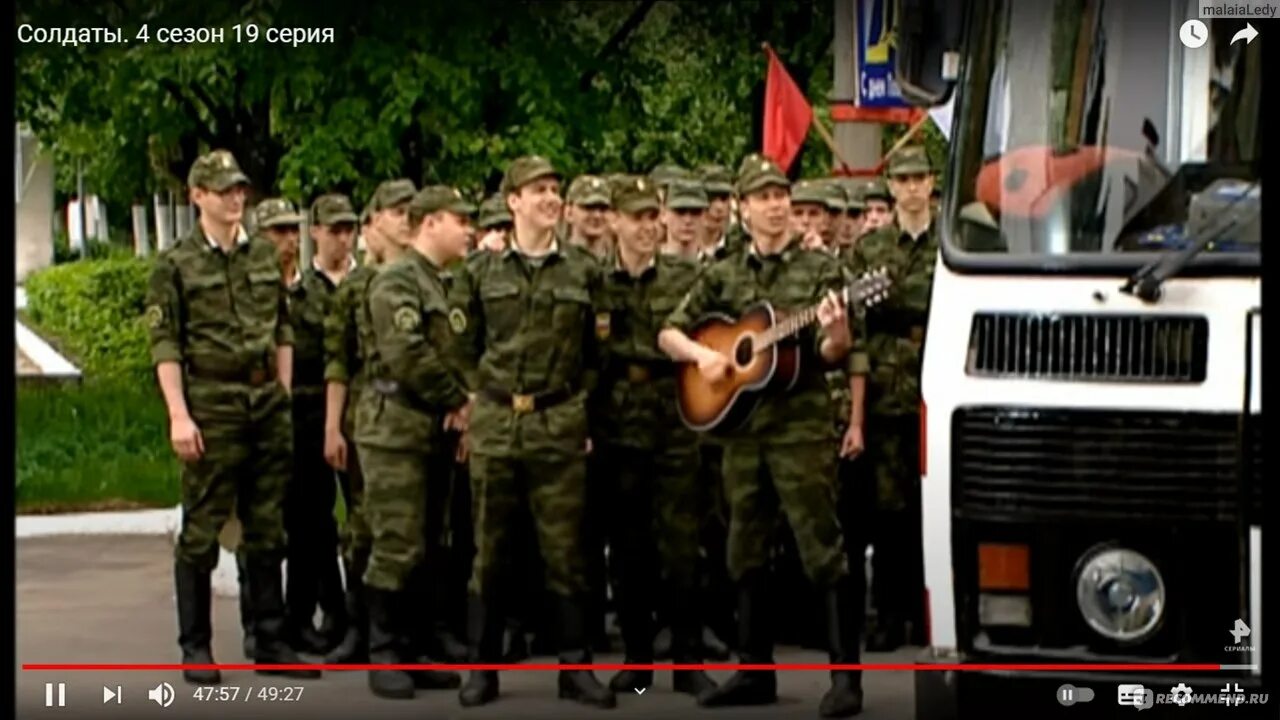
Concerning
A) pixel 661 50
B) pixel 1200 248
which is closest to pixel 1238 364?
pixel 1200 248

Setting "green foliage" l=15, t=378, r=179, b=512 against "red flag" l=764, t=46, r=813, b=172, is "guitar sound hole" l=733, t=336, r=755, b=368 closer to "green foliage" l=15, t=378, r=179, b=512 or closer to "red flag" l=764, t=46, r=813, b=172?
"red flag" l=764, t=46, r=813, b=172

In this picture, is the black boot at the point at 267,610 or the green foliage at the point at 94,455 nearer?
the black boot at the point at 267,610

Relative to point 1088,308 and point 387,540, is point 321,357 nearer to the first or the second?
point 387,540

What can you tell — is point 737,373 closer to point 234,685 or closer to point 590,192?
point 590,192

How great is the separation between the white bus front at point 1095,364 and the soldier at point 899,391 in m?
3.04

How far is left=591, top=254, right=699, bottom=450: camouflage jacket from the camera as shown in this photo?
1053 centimetres

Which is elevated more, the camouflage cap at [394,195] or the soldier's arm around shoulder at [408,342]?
the camouflage cap at [394,195]

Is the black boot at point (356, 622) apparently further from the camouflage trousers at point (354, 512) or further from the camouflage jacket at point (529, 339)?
the camouflage jacket at point (529, 339)

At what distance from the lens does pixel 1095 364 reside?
7.63m

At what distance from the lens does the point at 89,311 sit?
1773 centimetres

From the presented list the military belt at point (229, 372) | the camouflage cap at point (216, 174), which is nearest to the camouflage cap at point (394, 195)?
the camouflage cap at point (216, 174)

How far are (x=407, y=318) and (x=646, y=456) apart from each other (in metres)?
0.92

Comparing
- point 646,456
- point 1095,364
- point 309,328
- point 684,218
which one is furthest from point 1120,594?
point 309,328

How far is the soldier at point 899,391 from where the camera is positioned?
11.2 m
